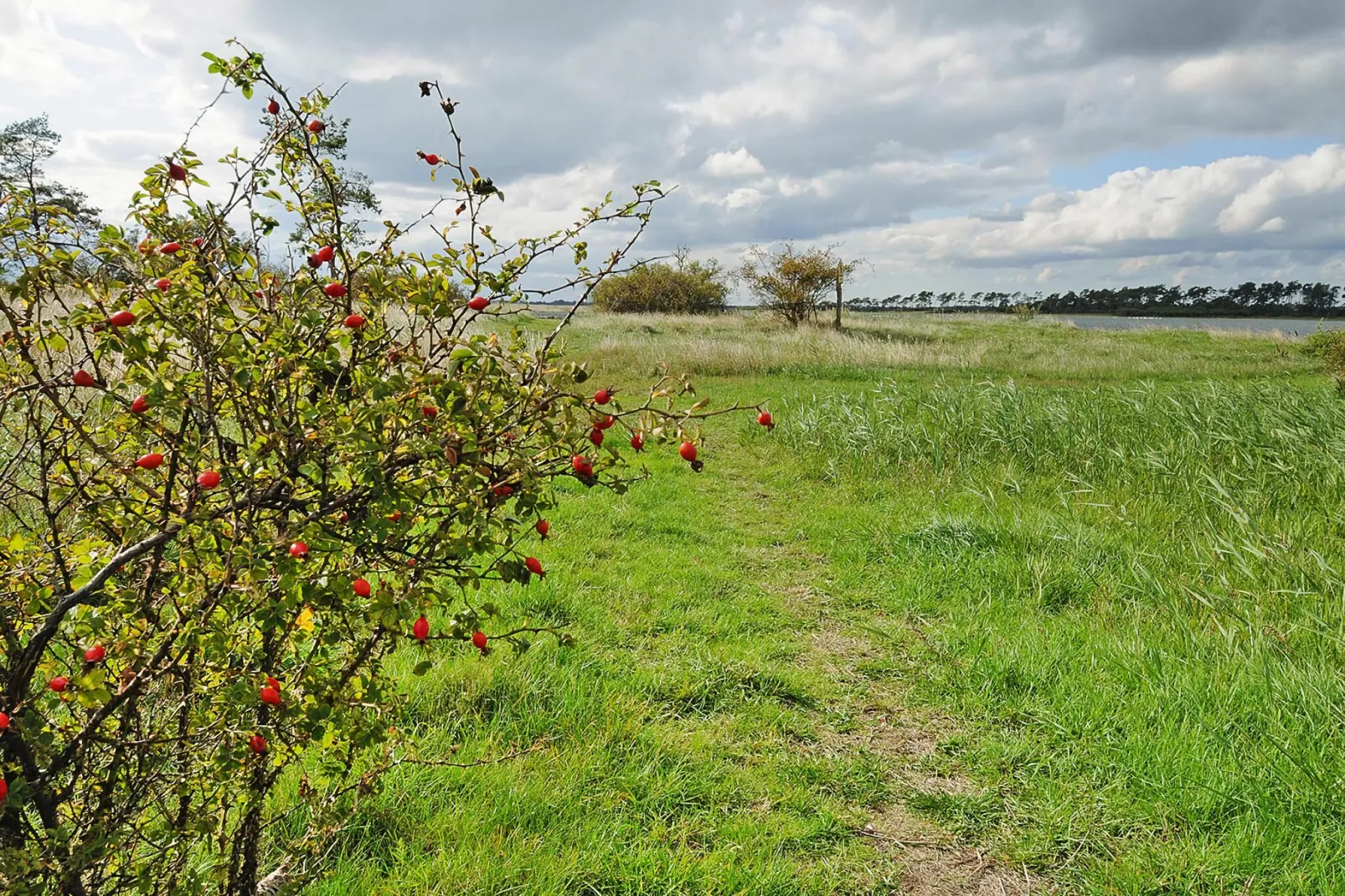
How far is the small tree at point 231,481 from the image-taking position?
144 cm

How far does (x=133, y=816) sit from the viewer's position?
1791 millimetres

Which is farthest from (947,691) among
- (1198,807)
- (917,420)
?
(917,420)

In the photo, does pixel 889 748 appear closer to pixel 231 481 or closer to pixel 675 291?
pixel 231 481

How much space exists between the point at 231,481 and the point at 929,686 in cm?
342

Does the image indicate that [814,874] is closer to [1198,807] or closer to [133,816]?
[1198,807]

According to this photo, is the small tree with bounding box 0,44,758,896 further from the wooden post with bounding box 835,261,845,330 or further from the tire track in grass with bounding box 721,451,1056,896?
the wooden post with bounding box 835,261,845,330

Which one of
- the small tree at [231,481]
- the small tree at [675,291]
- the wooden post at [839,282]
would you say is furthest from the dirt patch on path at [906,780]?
the small tree at [675,291]

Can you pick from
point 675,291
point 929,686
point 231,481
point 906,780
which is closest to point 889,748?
point 906,780

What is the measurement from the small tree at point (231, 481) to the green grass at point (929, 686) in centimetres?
92

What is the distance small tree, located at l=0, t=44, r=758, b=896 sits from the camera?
144 centimetres

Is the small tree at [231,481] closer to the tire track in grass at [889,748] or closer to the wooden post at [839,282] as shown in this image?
the tire track in grass at [889,748]

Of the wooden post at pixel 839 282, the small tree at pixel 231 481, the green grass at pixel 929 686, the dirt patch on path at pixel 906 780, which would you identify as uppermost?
the wooden post at pixel 839 282

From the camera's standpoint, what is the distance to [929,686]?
3799 mm

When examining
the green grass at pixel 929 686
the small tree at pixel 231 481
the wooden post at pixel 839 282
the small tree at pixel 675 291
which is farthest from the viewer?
the small tree at pixel 675 291
